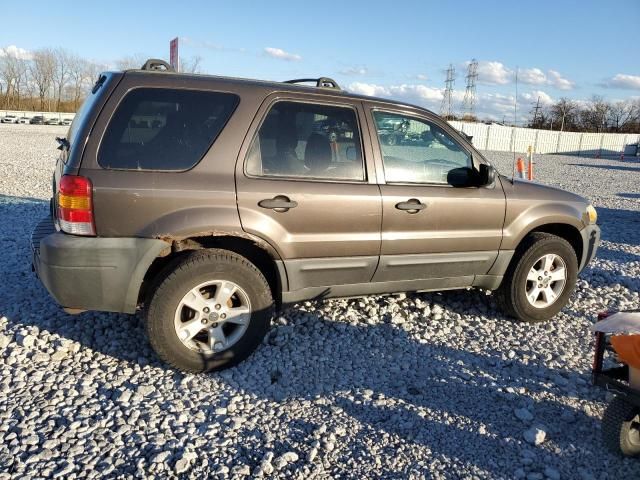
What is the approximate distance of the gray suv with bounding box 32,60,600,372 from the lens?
133 inches

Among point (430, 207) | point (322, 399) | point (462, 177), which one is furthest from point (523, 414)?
point (462, 177)

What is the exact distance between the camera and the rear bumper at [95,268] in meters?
3.35

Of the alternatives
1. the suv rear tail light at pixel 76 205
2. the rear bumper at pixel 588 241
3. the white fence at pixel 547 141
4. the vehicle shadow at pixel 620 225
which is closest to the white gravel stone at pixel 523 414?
the rear bumper at pixel 588 241

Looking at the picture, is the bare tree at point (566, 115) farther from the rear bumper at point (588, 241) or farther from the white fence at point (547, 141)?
the rear bumper at point (588, 241)

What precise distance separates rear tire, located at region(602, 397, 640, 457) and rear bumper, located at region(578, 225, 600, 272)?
230 cm

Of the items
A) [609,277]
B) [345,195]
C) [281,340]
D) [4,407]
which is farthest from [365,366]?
[609,277]

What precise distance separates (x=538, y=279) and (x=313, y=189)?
2328mm

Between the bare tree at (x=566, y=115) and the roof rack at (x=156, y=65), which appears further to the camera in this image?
the bare tree at (x=566, y=115)

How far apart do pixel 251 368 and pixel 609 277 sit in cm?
460

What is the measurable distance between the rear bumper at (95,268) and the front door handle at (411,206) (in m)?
1.73

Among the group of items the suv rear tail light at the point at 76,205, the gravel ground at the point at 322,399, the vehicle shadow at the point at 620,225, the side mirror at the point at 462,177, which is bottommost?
the gravel ground at the point at 322,399

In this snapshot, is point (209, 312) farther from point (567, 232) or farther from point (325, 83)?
point (567, 232)

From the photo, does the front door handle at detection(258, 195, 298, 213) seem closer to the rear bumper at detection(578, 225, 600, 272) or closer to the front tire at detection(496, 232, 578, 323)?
the front tire at detection(496, 232, 578, 323)

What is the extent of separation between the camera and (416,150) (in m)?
4.29
